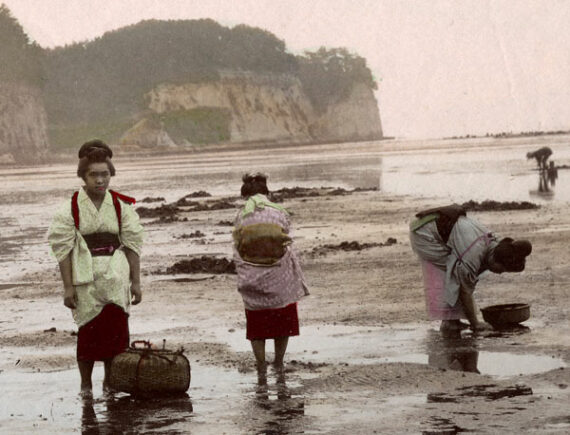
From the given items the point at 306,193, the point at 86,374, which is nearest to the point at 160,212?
the point at 306,193

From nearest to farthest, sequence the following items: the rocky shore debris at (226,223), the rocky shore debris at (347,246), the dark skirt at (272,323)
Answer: the dark skirt at (272,323), the rocky shore debris at (347,246), the rocky shore debris at (226,223)

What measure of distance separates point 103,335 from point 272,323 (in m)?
1.55

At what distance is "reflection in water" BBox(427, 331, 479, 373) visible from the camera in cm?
931

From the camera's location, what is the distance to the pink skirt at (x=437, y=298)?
1095 centimetres

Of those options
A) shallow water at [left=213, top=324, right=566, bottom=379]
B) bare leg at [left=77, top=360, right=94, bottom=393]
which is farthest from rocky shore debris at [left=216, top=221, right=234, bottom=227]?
bare leg at [left=77, top=360, right=94, bottom=393]

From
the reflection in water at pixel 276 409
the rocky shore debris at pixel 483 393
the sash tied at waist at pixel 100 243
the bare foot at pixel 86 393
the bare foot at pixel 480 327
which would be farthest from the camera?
the bare foot at pixel 480 327

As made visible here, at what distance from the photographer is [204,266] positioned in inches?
685

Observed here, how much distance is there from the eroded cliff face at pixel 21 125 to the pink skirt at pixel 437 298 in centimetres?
12071

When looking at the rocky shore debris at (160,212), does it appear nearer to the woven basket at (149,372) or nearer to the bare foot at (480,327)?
the bare foot at (480,327)

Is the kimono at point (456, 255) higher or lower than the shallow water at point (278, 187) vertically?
higher

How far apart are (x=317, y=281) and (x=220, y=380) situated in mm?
6438

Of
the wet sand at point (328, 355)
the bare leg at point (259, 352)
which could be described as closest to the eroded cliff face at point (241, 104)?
the wet sand at point (328, 355)

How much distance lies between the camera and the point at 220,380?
914 cm

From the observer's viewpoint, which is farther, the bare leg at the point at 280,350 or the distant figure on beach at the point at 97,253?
the bare leg at the point at 280,350
